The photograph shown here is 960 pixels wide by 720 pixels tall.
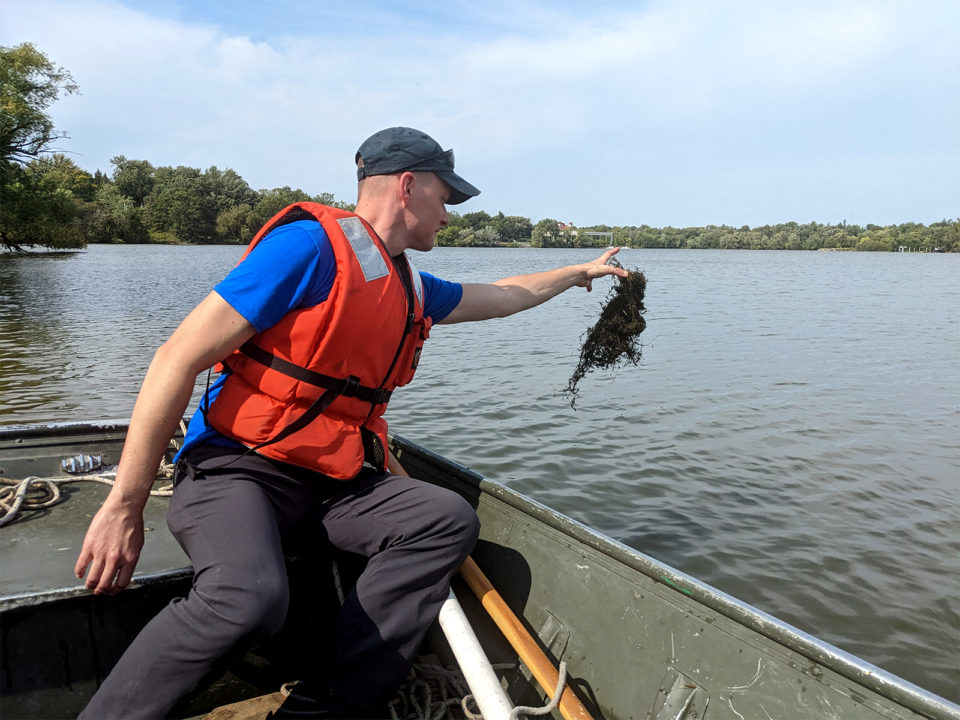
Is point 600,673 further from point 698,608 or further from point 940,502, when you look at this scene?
point 940,502

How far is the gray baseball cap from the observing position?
2.73 metres

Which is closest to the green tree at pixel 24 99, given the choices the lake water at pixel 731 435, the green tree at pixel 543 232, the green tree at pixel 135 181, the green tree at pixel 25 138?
the green tree at pixel 25 138

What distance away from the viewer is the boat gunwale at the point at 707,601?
71.2 inches

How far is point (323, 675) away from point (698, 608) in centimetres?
129

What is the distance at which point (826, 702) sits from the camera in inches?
77.7

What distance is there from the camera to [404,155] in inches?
107

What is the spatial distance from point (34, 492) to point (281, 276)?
1.89 metres

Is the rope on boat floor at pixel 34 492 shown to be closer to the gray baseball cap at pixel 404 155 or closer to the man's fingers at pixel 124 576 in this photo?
the man's fingers at pixel 124 576

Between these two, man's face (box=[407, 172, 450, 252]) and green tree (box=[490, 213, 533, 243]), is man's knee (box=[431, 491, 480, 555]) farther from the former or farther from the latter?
green tree (box=[490, 213, 533, 243])

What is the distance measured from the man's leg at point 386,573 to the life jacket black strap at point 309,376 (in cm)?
38

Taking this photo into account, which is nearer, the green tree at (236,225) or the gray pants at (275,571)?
the gray pants at (275,571)

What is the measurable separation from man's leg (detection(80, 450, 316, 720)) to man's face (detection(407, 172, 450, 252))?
49.3 inches

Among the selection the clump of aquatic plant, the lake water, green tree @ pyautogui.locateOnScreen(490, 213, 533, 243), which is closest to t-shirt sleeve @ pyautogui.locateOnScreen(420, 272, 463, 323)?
the clump of aquatic plant

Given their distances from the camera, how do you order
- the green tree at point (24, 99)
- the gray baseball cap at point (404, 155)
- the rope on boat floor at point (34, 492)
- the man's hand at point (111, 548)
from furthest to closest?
the green tree at point (24, 99) < the rope on boat floor at point (34, 492) < the gray baseball cap at point (404, 155) < the man's hand at point (111, 548)
